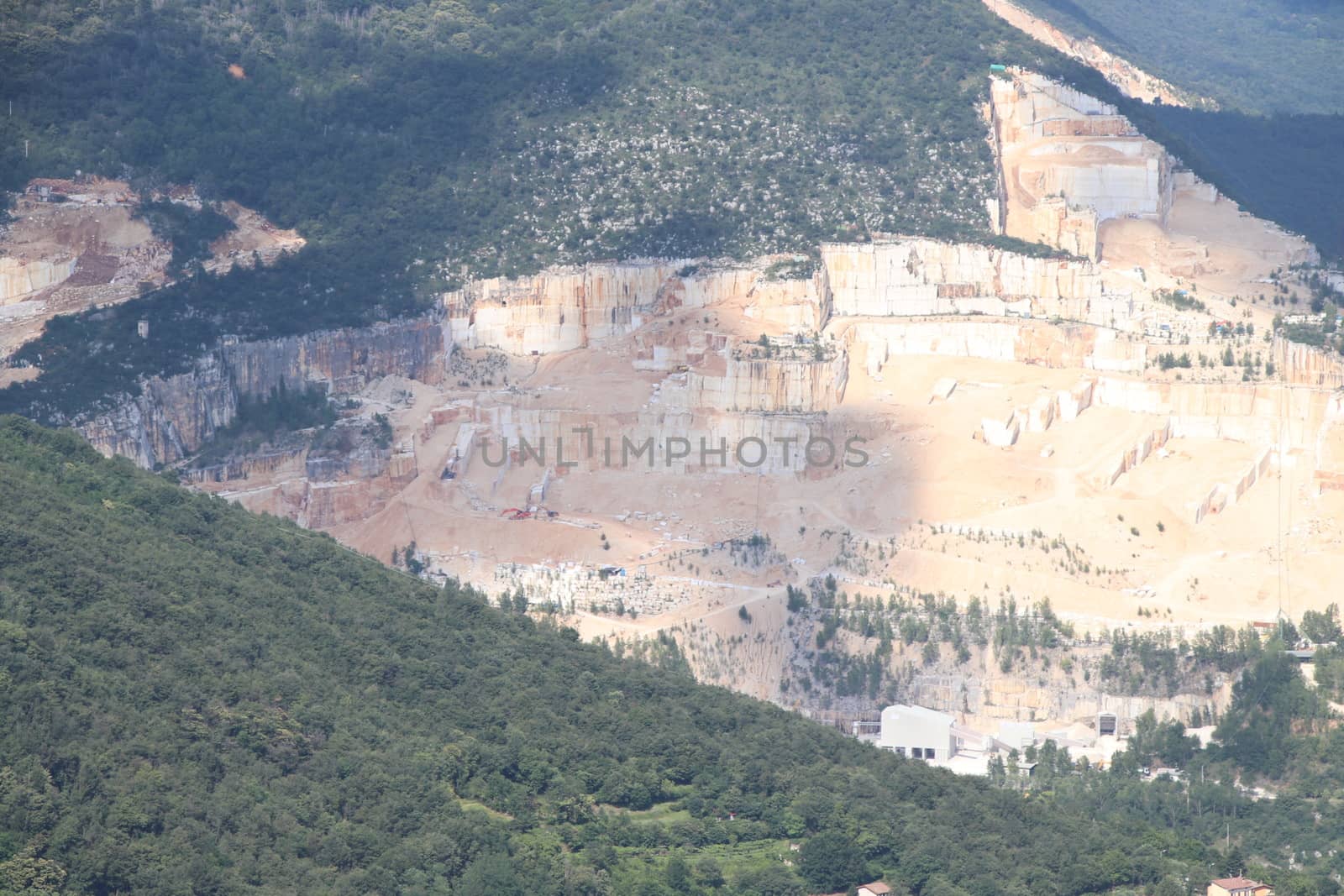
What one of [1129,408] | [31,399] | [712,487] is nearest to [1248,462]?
[1129,408]

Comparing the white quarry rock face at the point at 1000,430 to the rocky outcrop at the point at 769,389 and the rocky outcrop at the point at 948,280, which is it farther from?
the rocky outcrop at the point at 948,280

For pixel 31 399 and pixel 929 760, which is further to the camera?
pixel 31 399

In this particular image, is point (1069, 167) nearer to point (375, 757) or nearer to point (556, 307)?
point (556, 307)

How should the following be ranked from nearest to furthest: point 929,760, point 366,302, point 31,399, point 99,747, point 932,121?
point 99,747, point 929,760, point 31,399, point 366,302, point 932,121

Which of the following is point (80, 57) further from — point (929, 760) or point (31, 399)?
point (929, 760)

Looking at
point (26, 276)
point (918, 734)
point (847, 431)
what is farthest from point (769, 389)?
point (26, 276)

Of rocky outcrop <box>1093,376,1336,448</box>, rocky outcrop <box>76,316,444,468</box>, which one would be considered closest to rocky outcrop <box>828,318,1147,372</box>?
rocky outcrop <box>1093,376,1336,448</box>
